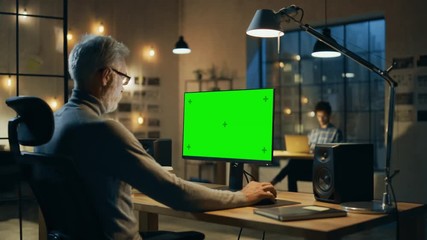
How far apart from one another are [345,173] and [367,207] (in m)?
0.22

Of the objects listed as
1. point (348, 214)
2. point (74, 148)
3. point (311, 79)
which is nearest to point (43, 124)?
point (74, 148)

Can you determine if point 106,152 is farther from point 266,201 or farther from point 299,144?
point 299,144

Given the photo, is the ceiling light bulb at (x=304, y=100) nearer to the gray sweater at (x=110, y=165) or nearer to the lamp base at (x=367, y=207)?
the lamp base at (x=367, y=207)

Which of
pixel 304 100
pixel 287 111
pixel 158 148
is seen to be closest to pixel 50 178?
pixel 158 148

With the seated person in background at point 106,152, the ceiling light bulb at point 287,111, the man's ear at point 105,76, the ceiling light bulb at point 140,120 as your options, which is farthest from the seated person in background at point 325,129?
the man's ear at point 105,76

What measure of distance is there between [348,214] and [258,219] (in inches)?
14.5

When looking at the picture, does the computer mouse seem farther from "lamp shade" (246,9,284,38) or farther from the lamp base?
"lamp shade" (246,9,284,38)

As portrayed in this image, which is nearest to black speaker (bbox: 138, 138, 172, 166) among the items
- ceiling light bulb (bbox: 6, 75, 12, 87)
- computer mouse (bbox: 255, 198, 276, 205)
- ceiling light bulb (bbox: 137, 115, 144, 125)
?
computer mouse (bbox: 255, 198, 276, 205)

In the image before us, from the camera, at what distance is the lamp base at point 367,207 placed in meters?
2.04

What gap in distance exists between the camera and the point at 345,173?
2283mm

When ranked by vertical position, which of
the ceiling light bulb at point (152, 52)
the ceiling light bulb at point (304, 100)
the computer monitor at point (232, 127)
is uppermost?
the ceiling light bulb at point (152, 52)

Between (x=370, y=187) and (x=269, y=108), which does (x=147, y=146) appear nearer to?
(x=269, y=108)

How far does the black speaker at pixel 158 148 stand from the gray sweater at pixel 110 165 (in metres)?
1.03

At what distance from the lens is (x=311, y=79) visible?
11.7 meters
